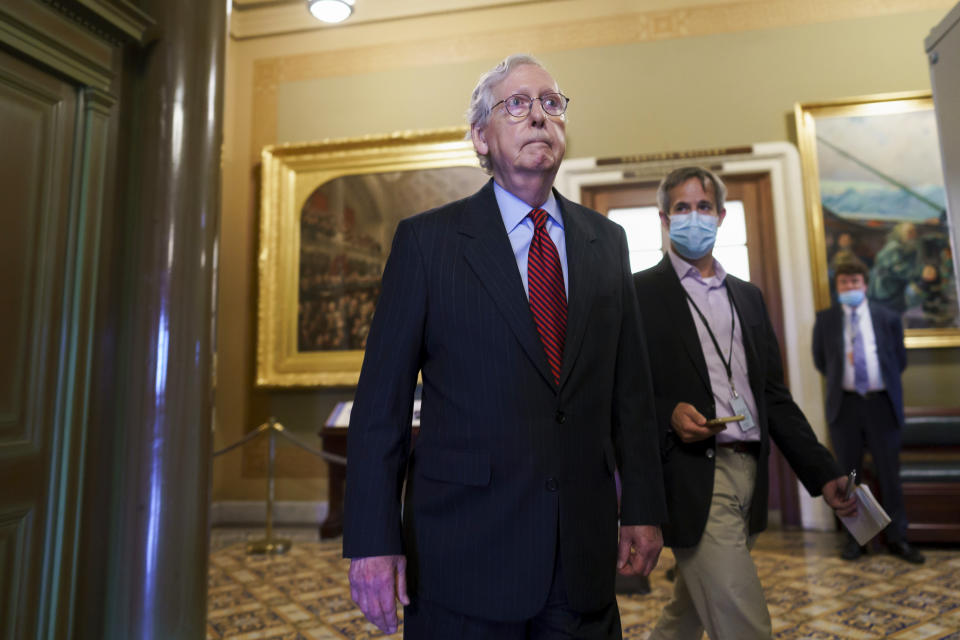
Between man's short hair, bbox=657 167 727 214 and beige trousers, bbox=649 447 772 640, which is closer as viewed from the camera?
beige trousers, bbox=649 447 772 640

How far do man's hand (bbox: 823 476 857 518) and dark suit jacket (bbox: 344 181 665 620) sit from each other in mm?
921

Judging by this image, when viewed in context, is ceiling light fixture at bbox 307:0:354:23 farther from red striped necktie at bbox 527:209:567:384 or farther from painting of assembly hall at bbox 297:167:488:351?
red striped necktie at bbox 527:209:567:384

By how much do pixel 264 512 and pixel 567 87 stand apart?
17.2 ft

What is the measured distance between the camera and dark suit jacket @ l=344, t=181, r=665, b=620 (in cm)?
140

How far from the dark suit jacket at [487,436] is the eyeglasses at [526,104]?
259 millimetres

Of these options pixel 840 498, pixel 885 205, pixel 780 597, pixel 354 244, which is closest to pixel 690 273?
pixel 840 498

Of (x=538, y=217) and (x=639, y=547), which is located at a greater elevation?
(x=538, y=217)

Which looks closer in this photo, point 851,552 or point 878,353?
point 851,552

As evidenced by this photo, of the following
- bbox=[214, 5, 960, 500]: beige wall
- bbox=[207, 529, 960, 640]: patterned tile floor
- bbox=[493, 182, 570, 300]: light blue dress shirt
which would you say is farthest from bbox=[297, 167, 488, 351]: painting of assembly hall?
bbox=[493, 182, 570, 300]: light blue dress shirt

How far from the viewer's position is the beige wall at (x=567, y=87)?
6.30 m

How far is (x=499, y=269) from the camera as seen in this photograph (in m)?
1.54

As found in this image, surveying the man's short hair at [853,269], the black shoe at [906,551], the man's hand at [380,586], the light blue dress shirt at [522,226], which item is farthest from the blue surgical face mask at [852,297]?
the man's hand at [380,586]

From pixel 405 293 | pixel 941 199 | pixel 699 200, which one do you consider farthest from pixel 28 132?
pixel 941 199

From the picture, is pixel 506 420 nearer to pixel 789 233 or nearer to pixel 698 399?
pixel 698 399
